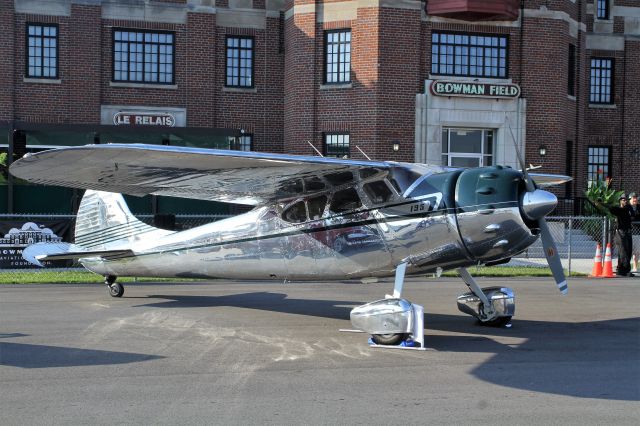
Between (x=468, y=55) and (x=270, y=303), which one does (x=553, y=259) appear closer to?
(x=270, y=303)

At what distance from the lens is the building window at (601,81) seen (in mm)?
32062

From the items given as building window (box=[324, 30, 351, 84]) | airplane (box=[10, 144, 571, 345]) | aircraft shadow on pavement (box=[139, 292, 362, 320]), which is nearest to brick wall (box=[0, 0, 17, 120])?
building window (box=[324, 30, 351, 84])

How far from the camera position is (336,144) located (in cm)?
2736

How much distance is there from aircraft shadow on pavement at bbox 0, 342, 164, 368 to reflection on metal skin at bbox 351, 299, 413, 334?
2.51 metres

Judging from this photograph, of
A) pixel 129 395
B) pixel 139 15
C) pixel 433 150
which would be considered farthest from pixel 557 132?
pixel 129 395

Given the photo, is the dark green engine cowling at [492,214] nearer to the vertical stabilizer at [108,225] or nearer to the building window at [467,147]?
the vertical stabilizer at [108,225]

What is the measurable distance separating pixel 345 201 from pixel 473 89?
17223 millimetres

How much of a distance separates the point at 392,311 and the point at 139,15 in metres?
21.5

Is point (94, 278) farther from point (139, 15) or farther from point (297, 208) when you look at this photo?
point (139, 15)

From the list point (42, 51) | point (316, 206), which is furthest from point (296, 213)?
point (42, 51)

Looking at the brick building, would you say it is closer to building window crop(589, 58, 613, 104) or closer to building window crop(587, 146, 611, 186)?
building window crop(587, 146, 611, 186)

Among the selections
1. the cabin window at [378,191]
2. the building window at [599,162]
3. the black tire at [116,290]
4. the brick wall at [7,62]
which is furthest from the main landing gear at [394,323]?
the building window at [599,162]

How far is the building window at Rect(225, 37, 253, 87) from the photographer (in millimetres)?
29156

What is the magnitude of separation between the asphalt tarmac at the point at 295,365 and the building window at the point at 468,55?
14.6 m
